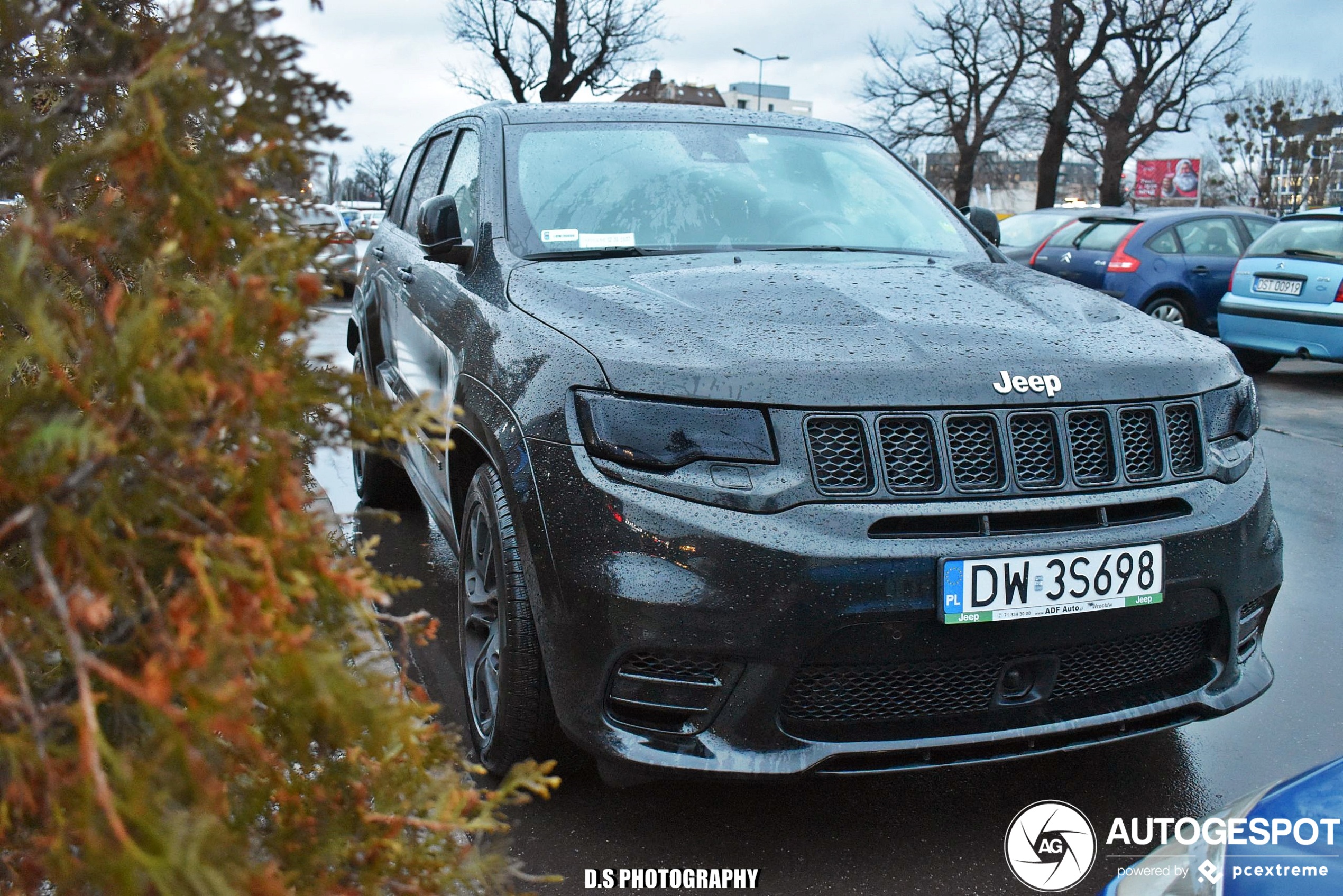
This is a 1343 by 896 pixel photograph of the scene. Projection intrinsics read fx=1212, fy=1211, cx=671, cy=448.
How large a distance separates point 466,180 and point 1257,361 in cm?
973

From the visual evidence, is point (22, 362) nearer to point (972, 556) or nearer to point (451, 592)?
point (972, 556)

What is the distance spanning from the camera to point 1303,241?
10516 mm

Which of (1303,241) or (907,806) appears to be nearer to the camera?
(907,806)

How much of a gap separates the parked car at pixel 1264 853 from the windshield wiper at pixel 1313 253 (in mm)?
9385

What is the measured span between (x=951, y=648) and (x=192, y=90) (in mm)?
1802

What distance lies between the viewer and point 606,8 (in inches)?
1484

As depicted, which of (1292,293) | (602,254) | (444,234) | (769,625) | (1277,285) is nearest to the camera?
(769,625)

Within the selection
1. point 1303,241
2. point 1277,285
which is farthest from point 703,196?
point 1303,241

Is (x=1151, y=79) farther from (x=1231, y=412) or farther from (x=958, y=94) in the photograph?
(x=1231, y=412)

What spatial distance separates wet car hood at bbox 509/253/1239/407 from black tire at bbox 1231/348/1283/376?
9.06 m

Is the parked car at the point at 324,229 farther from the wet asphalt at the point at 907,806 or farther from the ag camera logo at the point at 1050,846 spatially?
the ag camera logo at the point at 1050,846

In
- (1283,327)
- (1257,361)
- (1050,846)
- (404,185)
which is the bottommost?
(1050,846)

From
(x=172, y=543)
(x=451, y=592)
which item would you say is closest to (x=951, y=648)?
(x=172, y=543)

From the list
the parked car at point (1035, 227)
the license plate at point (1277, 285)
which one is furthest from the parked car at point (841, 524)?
the parked car at point (1035, 227)
